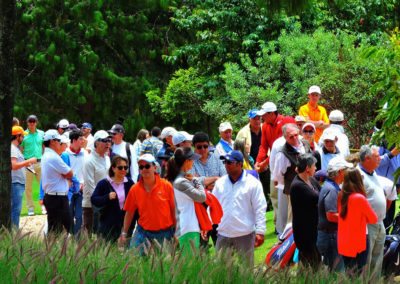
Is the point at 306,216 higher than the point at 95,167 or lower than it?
lower

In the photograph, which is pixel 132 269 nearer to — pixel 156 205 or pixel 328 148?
pixel 156 205

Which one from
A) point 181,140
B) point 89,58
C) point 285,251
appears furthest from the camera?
point 89,58

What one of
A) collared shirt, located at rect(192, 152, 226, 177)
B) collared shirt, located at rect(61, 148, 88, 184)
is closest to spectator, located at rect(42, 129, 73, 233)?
collared shirt, located at rect(61, 148, 88, 184)

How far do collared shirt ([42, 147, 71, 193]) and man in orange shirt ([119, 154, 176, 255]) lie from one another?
2.75 m

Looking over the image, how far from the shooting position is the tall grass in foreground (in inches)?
299

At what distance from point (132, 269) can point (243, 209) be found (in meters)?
3.80

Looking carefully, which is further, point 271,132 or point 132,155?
point 132,155

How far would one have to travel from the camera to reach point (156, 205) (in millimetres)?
11836

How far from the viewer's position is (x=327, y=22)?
28.1 meters

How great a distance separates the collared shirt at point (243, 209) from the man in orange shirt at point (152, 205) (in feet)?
2.10

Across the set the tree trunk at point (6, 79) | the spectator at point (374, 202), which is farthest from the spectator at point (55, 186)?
the spectator at point (374, 202)

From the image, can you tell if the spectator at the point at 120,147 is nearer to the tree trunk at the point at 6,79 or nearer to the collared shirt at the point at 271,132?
the collared shirt at the point at 271,132

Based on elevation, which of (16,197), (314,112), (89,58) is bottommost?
(16,197)

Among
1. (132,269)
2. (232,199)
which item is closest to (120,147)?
(232,199)
